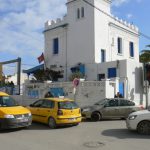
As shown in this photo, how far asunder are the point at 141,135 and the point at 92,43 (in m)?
18.9

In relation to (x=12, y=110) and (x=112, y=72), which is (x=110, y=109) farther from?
(x=112, y=72)

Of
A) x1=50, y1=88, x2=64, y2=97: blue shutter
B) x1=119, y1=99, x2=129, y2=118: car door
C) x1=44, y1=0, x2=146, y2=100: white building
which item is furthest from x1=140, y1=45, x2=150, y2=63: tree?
x1=119, y1=99, x2=129, y2=118: car door

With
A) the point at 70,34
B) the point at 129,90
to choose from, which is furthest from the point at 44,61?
the point at 129,90

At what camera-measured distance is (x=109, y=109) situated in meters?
18.6

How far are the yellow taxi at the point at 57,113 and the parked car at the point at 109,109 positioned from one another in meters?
2.81

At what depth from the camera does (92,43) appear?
101 ft

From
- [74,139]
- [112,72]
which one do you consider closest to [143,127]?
[74,139]

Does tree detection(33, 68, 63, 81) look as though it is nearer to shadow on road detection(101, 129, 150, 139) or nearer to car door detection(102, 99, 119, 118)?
car door detection(102, 99, 119, 118)

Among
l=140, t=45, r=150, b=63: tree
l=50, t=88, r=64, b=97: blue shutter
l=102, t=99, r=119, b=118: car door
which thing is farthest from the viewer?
l=140, t=45, r=150, b=63: tree

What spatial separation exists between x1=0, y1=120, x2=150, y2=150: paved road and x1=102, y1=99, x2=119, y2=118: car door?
4.08 metres

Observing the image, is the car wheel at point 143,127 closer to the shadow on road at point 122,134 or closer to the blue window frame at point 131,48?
the shadow on road at point 122,134

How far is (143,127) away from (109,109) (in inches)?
228

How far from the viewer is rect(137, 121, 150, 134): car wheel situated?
503 inches

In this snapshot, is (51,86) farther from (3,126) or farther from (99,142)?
(99,142)
